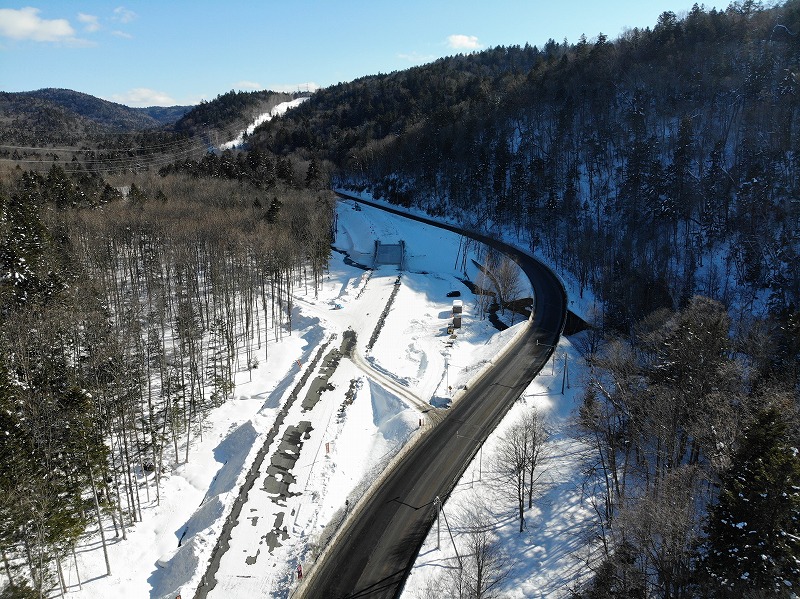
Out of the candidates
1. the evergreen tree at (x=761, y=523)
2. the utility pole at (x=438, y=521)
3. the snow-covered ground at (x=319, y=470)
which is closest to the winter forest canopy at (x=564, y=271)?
the evergreen tree at (x=761, y=523)

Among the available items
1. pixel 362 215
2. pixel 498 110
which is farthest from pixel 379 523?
pixel 498 110

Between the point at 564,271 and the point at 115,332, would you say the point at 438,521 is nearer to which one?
the point at 115,332

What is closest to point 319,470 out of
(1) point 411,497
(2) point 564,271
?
(1) point 411,497

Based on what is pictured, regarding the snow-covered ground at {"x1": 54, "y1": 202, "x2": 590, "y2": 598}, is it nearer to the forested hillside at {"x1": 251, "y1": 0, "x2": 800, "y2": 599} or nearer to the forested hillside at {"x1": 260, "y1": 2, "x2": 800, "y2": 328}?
the forested hillside at {"x1": 251, "y1": 0, "x2": 800, "y2": 599}

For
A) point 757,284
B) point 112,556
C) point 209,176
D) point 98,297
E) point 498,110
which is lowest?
point 112,556

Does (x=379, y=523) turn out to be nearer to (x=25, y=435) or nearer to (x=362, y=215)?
(x=25, y=435)

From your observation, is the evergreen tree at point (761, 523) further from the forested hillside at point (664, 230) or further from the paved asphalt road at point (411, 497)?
the paved asphalt road at point (411, 497)
